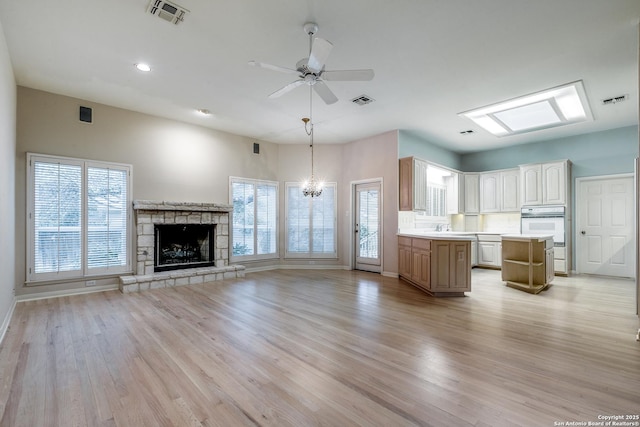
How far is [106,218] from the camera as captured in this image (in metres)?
5.09

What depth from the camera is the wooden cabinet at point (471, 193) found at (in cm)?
818

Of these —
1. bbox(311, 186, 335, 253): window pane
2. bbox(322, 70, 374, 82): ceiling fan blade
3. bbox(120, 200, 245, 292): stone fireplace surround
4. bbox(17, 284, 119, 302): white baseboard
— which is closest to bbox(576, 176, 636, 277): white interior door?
bbox(311, 186, 335, 253): window pane

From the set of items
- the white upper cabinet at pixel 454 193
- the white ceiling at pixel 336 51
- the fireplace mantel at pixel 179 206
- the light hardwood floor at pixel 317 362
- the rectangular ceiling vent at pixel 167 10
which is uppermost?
→ the rectangular ceiling vent at pixel 167 10

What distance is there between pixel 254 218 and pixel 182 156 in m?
2.06

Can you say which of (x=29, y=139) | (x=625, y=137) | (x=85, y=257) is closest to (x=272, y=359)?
(x=85, y=257)

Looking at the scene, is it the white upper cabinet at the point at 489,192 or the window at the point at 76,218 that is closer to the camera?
the window at the point at 76,218

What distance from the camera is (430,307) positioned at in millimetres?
4164

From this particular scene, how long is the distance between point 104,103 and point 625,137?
10.1 metres

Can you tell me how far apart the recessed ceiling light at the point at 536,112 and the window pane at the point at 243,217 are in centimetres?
478

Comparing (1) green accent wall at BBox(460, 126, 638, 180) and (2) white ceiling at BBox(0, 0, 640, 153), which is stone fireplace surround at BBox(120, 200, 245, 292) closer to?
(2) white ceiling at BBox(0, 0, 640, 153)

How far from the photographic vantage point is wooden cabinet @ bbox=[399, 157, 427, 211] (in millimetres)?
6148

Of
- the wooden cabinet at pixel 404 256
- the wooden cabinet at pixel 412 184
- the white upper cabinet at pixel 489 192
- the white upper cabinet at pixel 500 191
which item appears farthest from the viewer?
the white upper cabinet at pixel 489 192

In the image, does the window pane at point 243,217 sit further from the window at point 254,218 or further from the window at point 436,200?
the window at point 436,200

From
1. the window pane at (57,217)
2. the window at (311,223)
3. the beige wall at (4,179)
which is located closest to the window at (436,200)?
the window at (311,223)
